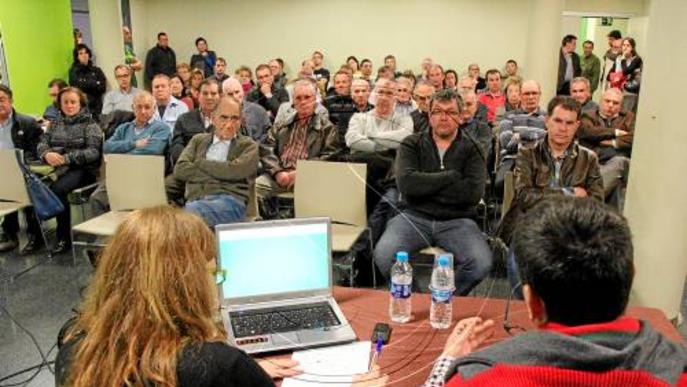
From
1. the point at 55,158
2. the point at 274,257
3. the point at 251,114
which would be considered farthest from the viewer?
the point at 251,114

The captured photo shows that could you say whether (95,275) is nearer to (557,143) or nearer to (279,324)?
(279,324)

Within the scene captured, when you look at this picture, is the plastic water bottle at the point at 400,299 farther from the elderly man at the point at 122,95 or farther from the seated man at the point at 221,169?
the elderly man at the point at 122,95

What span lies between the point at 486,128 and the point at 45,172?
346cm

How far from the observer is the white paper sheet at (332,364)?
1.58m

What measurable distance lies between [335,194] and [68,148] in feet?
7.45

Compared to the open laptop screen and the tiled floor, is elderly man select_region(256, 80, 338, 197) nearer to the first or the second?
the tiled floor

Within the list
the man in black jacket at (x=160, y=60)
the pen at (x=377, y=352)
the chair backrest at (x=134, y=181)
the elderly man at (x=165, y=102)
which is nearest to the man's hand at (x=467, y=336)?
the pen at (x=377, y=352)

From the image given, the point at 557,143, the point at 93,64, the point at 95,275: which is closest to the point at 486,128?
the point at 557,143

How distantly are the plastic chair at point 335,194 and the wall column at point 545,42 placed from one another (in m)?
5.14

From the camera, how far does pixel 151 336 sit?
122 cm

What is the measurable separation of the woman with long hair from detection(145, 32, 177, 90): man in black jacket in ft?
34.2

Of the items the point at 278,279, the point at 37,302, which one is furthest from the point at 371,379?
the point at 37,302

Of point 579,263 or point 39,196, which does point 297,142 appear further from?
point 579,263

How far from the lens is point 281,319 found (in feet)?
6.19
